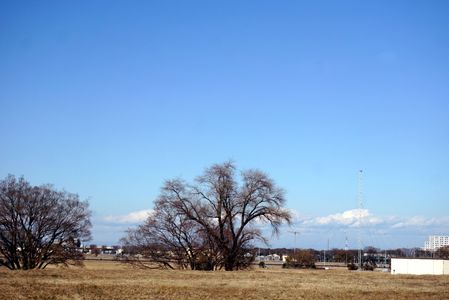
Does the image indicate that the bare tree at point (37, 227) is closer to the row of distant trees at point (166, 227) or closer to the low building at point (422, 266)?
the row of distant trees at point (166, 227)

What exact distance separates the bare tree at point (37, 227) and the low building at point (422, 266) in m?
40.5

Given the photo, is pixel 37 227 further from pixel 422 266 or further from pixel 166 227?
pixel 422 266

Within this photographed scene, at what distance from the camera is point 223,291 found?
30781 mm

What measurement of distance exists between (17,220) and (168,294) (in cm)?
3998

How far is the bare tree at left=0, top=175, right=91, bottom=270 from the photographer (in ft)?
204

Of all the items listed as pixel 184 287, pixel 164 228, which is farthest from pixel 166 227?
pixel 184 287

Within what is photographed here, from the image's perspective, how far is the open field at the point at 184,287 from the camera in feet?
90.0

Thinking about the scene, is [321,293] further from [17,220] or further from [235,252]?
[17,220]

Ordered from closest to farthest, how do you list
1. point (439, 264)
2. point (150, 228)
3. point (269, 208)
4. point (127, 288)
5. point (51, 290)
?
point (51, 290), point (127, 288), point (269, 208), point (150, 228), point (439, 264)

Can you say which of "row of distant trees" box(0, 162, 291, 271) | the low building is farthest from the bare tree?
the low building

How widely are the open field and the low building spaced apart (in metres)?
34.5

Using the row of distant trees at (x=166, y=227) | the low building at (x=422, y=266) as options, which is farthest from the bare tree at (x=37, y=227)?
the low building at (x=422, y=266)

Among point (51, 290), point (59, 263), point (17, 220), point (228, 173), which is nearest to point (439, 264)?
point (228, 173)

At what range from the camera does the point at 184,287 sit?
31422 mm
